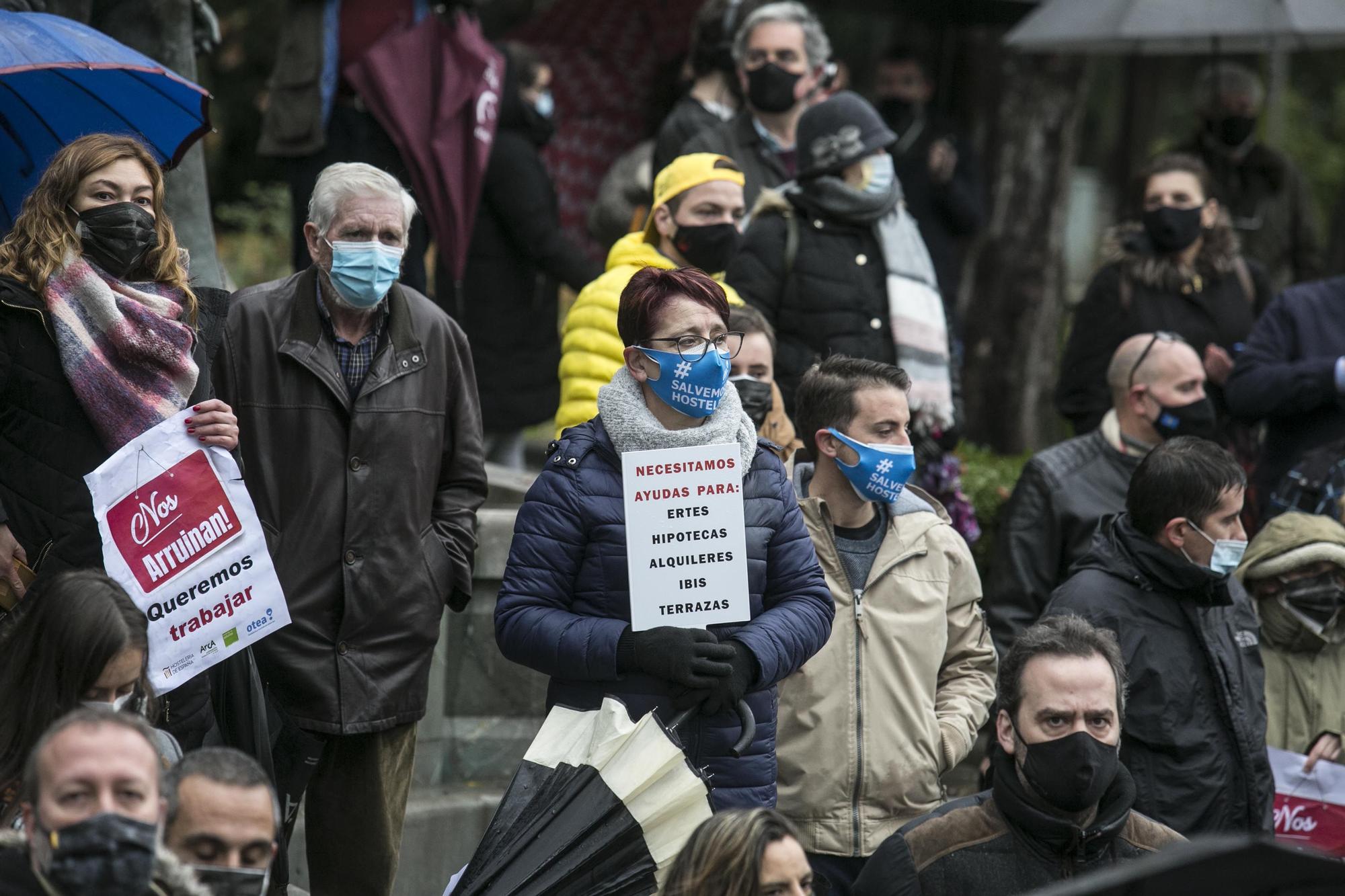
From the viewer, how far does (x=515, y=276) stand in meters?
8.91

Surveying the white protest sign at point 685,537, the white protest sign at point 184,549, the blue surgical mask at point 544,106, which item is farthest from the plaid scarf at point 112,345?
the blue surgical mask at point 544,106

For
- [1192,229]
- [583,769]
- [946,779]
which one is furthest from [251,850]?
[1192,229]

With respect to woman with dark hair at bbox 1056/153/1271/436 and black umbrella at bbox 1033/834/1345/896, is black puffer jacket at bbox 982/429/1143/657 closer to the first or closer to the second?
woman with dark hair at bbox 1056/153/1271/436

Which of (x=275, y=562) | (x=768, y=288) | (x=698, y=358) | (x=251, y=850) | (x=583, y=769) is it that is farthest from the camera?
(x=768, y=288)

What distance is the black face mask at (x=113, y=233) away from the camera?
4.87 metres

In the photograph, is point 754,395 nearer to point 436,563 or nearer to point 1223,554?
point 436,563

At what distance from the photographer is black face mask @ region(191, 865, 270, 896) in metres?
3.62

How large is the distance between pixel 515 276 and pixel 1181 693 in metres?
4.29

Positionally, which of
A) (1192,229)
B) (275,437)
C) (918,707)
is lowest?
(918,707)

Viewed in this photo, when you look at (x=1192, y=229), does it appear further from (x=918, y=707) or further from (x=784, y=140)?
(x=918, y=707)

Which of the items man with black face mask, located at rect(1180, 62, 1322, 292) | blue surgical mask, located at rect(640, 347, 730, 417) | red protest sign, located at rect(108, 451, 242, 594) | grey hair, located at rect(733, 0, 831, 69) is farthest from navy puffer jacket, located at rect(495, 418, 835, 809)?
man with black face mask, located at rect(1180, 62, 1322, 292)

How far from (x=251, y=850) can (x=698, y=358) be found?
5.60ft

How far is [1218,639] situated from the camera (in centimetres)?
573

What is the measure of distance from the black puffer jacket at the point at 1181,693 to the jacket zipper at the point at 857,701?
0.58 m
